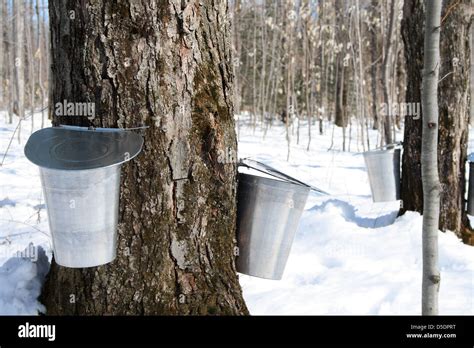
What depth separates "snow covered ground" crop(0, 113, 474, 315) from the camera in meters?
2.30

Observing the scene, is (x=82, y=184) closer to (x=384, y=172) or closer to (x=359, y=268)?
(x=359, y=268)

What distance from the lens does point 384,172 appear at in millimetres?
3777

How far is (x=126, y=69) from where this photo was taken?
5.81 ft

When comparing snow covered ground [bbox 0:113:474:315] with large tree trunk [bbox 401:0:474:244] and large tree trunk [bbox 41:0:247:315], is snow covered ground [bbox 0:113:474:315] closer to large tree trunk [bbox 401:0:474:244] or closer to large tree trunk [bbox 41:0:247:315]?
large tree trunk [bbox 401:0:474:244]

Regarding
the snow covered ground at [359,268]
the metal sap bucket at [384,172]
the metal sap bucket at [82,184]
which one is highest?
the metal sap bucket at [82,184]

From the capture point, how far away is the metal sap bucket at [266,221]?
6.27 ft

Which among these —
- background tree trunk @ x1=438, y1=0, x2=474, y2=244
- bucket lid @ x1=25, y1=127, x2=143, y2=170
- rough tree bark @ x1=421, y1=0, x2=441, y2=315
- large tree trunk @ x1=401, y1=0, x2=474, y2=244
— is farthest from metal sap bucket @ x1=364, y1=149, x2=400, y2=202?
bucket lid @ x1=25, y1=127, x2=143, y2=170

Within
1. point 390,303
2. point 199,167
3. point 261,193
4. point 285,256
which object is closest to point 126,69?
point 199,167

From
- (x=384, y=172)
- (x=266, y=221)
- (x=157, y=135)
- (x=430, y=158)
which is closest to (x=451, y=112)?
(x=384, y=172)

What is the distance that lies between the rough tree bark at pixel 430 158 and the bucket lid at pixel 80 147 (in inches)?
38.8

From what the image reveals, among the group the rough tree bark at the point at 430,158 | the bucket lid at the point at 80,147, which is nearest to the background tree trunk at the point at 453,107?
the rough tree bark at the point at 430,158

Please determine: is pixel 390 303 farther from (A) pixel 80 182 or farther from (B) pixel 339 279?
(A) pixel 80 182

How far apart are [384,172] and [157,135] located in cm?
240

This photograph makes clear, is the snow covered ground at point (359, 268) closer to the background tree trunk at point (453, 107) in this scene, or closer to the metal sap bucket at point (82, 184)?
the background tree trunk at point (453, 107)
